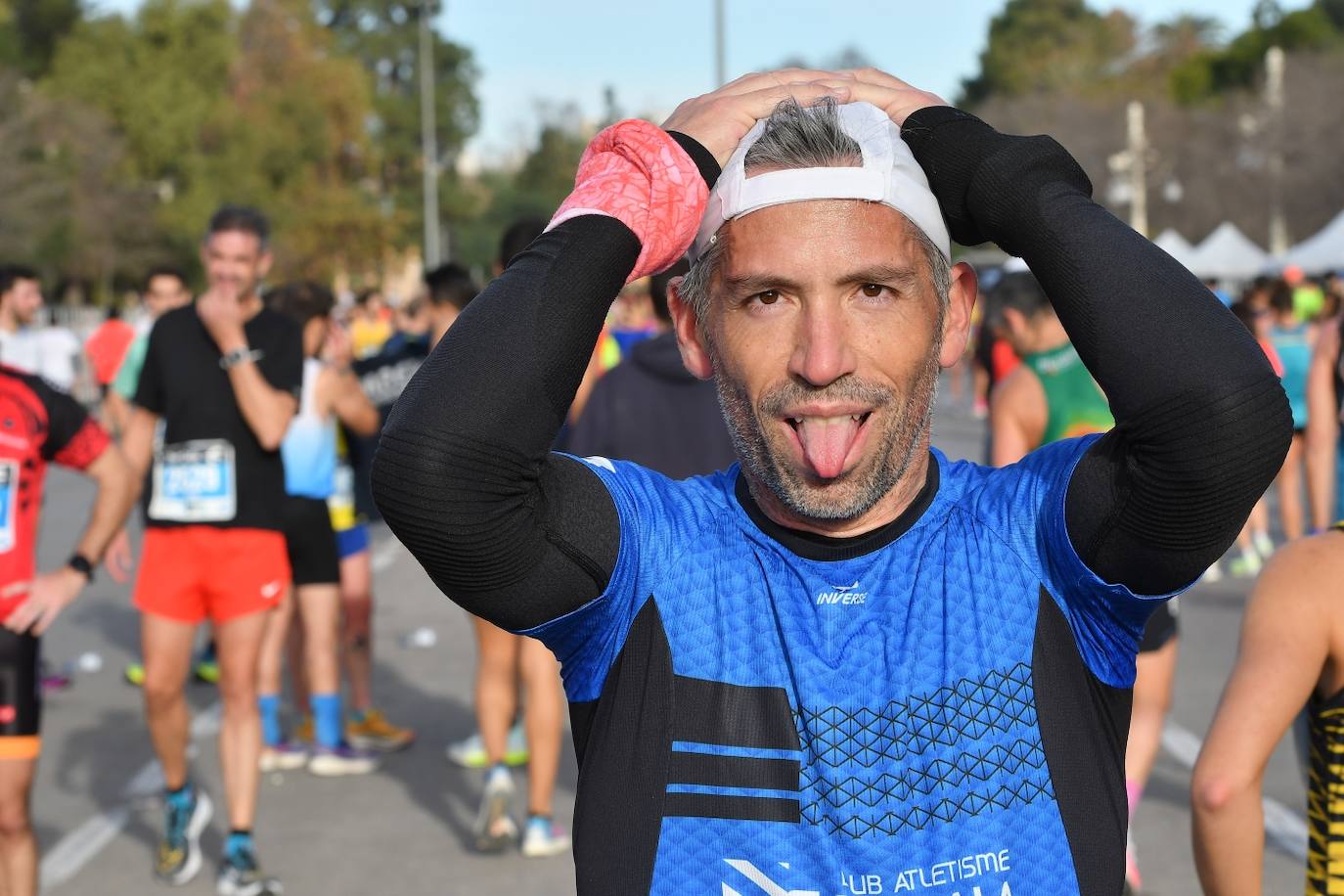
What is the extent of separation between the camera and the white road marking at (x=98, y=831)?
6203 mm

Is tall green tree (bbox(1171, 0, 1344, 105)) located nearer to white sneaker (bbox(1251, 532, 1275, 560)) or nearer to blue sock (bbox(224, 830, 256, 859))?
white sneaker (bbox(1251, 532, 1275, 560))

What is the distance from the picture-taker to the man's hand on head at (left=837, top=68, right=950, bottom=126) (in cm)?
221

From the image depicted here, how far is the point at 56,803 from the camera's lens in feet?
23.4

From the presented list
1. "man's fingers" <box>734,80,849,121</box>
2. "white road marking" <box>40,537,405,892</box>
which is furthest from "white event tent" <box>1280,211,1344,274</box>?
"man's fingers" <box>734,80,849,121</box>

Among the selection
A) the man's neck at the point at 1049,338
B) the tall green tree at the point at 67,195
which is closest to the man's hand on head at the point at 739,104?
Result: the man's neck at the point at 1049,338

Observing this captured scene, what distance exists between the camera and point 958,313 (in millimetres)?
2223

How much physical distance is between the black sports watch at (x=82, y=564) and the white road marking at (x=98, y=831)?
1343mm


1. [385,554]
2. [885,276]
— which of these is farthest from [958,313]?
[385,554]

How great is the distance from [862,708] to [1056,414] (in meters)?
4.25

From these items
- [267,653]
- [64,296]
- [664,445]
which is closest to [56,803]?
[267,653]

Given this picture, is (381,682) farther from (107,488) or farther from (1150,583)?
(1150,583)

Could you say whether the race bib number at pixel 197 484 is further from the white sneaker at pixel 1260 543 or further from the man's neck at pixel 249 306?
the white sneaker at pixel 1260 543

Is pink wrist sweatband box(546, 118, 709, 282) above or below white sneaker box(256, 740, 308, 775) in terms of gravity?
above

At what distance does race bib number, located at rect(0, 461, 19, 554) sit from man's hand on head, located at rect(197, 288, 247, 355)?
51.0 inches
